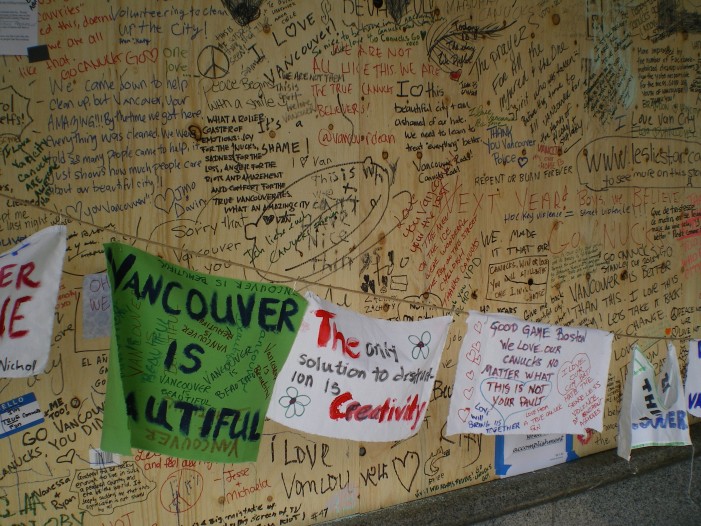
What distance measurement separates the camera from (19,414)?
289 cm

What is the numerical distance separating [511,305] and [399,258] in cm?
82

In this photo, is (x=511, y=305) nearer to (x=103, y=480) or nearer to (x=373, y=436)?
(x=373, y=436)

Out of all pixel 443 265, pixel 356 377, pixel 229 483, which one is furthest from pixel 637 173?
pixel 229 483

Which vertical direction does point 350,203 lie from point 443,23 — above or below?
below

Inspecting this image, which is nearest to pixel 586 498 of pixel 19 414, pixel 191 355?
pixel 191 355

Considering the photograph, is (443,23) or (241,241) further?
(443,23)

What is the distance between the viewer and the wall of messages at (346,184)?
293cm

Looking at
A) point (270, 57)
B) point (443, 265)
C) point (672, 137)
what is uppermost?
point (270, 57)

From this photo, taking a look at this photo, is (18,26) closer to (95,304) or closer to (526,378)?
(95,304)

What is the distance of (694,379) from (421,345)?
224 centimetres

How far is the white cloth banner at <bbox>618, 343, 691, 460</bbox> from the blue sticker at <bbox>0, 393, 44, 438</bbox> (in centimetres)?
323

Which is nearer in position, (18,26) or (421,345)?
(18,26)

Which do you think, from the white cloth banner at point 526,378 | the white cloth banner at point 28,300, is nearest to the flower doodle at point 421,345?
the white cloth banner at point 526,378

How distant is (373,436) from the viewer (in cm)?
327
